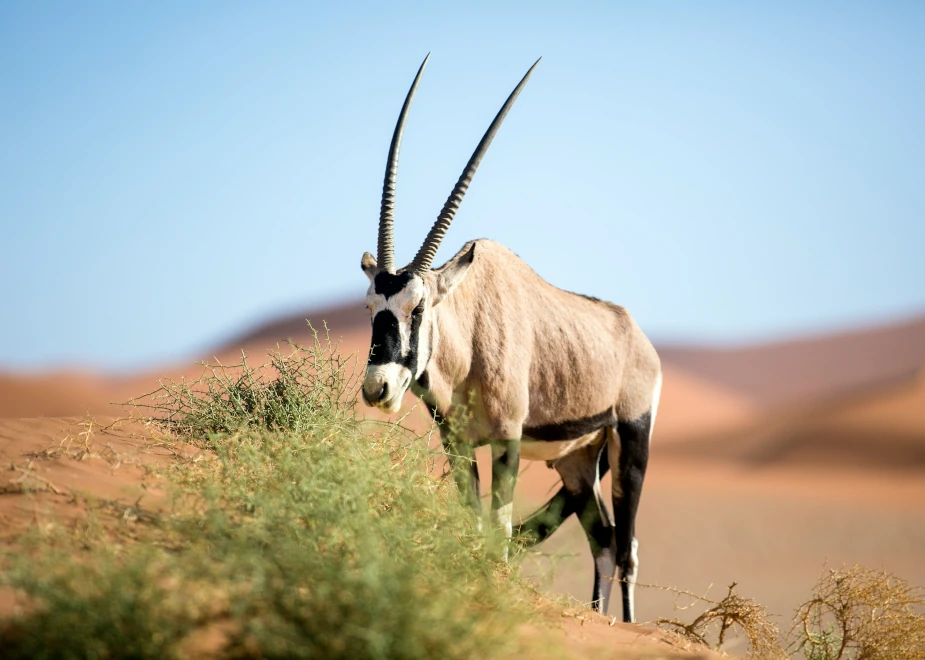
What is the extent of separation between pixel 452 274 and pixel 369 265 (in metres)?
0.65

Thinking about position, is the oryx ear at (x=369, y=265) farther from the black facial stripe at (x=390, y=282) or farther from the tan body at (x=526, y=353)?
the tan body at (x=526, y=353)

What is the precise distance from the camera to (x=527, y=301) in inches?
261

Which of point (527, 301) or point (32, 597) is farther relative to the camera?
point (527, 301)

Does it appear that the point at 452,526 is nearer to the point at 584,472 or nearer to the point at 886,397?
the point at 584,472

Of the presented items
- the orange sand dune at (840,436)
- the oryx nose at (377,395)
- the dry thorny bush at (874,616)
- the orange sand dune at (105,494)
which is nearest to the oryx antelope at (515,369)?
the oryx nose at (377,395)

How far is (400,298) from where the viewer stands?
18.0ft

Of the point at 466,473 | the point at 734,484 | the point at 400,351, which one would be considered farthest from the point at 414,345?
the point at 734,484

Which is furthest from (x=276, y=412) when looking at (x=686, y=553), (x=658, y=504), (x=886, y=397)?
(x=886, y=397)

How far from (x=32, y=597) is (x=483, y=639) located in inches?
61.9

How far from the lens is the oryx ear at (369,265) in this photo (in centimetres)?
592

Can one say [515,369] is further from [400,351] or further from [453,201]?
[453,201]

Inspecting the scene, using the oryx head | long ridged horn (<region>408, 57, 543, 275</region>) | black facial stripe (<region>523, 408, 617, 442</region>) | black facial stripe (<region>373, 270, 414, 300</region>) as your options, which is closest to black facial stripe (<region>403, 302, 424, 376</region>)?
the oryx head

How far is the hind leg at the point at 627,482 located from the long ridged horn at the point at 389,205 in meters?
2.41

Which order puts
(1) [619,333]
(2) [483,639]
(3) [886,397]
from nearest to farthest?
(2) [483,639], (1) [619,333], (3) [886,397]
